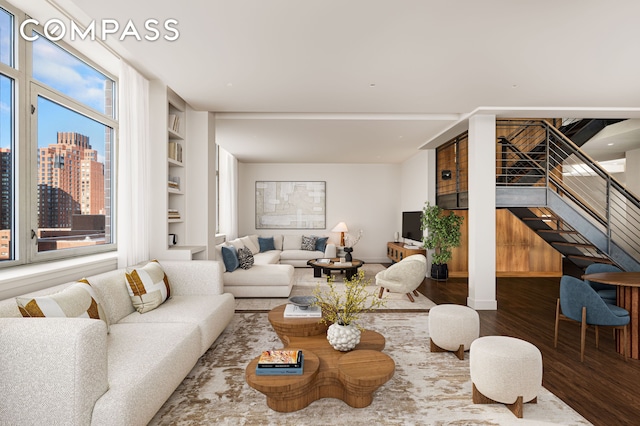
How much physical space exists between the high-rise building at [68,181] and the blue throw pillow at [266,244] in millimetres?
4560

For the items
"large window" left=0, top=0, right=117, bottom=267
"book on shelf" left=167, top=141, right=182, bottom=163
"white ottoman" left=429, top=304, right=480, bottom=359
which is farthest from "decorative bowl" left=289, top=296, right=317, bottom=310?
"book on shelf" left=167, top=141, right=182, bottom=163

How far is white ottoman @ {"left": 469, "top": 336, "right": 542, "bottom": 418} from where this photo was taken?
2.16m

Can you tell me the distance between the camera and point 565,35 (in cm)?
267

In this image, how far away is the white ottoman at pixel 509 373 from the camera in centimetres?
216

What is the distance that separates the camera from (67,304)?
84.4 inches


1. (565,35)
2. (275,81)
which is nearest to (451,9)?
(565,35)

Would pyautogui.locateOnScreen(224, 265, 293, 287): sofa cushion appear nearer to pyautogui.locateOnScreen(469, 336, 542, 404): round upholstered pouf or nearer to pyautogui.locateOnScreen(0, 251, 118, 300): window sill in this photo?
pyautogui.locateOnScreen(0, 251, 118, 300): window sill

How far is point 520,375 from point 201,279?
117 inches

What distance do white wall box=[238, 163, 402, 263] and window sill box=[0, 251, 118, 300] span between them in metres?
5.62

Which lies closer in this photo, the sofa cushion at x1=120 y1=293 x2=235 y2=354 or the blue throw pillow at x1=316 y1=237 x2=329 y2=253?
the sofa cushion at x1=120 y1=293 x2=235 y2=354

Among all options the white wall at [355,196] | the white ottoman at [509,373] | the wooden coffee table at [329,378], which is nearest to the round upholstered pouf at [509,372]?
the white ottoman at [509,373]

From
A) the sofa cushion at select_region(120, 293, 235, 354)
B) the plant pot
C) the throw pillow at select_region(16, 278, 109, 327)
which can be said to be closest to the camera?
the throw pillow at select_region(16, 278, 109, 327)

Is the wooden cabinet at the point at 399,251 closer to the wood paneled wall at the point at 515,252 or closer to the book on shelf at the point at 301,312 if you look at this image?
the wood paneled wall at the point at 515,252

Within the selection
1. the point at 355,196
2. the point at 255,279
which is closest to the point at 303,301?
the point at 255,279
